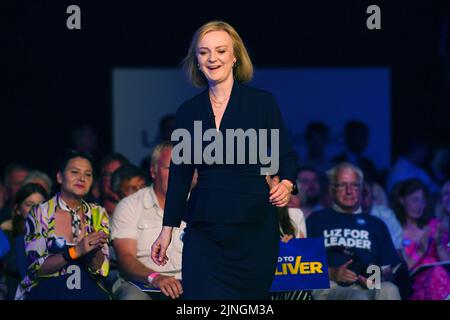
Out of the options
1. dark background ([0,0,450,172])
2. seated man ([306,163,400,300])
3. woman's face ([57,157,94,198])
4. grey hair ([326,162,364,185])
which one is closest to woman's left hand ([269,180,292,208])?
woman's face ([57,157,94,198])

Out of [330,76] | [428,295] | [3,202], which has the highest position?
[330,76]

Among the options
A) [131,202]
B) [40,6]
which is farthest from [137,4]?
[131,202]

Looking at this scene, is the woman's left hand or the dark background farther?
the dark background

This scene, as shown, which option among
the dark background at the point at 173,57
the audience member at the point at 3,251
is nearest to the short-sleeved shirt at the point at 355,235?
the audience member at the point at 3,251

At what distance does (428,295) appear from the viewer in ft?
25.5

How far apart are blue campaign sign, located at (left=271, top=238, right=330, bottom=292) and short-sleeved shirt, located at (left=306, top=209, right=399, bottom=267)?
54 cm

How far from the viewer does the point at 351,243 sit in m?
7.84

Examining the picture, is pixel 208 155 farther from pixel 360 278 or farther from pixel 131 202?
pixel 360 278

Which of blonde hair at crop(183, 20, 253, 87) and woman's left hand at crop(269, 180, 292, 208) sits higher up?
blonde hair at crop(183, 20, 253, 87)

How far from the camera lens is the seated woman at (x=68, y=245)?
6.96m

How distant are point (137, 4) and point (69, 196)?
12.8 ft

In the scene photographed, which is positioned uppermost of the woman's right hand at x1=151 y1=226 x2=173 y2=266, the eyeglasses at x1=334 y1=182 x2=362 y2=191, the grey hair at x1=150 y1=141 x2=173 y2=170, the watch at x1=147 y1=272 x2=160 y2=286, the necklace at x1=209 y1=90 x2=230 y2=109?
the necklace at x1=209 y1=90 x2=230 y2=109

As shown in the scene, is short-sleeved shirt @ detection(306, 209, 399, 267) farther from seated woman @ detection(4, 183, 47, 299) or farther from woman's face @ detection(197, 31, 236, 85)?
woman's face @ detection(197, 31, 236, 85)

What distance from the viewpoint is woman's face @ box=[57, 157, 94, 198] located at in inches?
283
